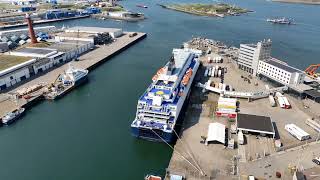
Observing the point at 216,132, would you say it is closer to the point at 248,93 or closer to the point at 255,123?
the point at 255,123

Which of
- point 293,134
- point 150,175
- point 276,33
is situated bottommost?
point 150,175

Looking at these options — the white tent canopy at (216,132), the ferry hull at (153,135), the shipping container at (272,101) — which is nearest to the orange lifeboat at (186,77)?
the ferry hull at (153,135)

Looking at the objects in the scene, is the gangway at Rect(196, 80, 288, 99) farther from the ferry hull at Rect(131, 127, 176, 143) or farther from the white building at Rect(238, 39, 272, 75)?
the ferry hull at Rect(131, 127, 176, 143)

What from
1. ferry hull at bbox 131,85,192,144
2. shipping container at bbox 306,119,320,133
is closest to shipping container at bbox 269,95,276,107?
shipping container at bbox 306,119,320,133

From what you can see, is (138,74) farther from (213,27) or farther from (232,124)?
(213,27)

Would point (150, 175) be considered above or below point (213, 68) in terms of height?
below

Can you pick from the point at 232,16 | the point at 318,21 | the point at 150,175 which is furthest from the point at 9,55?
the point at 318,21

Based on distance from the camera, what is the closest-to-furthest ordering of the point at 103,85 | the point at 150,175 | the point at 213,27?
1. the point at 150,175
2. the point at 103,85
3. the point at 213,27
